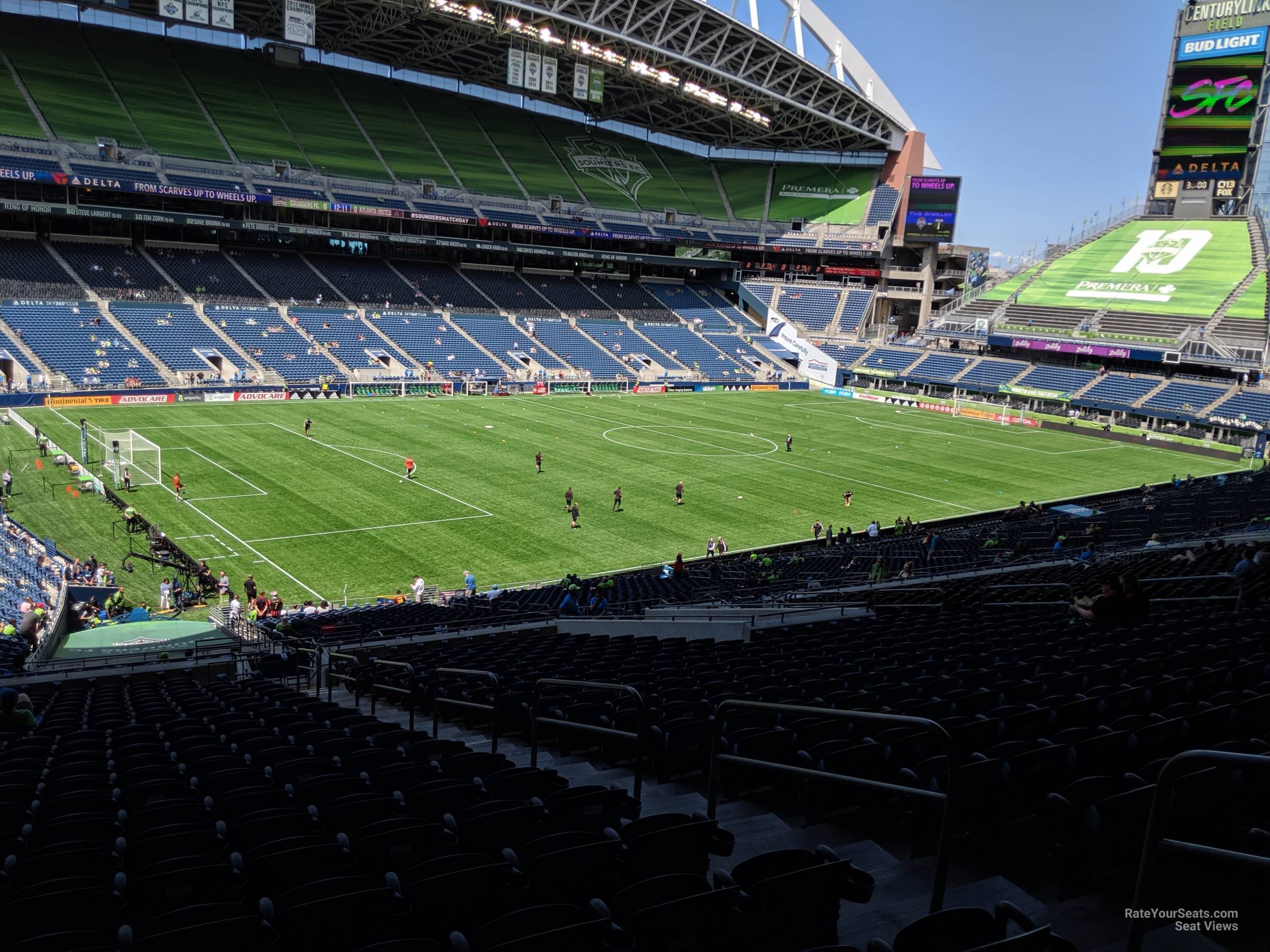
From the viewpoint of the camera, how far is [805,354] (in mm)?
89750

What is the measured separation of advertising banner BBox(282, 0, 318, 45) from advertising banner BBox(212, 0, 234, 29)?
12.4ft

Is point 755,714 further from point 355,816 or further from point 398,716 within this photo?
point 398,716

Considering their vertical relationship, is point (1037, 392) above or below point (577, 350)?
below

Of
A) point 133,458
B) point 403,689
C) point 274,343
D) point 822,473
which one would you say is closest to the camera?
A: point 403,689

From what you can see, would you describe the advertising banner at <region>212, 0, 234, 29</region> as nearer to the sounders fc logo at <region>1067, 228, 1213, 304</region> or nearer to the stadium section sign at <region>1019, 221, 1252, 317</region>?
the stadium section sign at <region>1019, 221, 1252, 317</region>

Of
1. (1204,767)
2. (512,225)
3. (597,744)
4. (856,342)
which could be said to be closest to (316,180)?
(512,225)

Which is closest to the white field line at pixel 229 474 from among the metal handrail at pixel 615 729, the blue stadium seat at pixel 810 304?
the metal handrail at pixel 615 729

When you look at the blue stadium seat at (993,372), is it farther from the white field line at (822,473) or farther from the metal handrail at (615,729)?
the metal handrail at (615,729)

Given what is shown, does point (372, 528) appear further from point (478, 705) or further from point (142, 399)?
point (142, 399)

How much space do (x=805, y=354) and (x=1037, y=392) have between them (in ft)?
73.2

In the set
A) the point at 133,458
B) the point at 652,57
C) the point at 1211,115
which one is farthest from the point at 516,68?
the point at 1211,115

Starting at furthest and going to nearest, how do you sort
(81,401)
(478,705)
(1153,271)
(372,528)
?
(1153,271) < (81,401) < (372,528) < (478,705)

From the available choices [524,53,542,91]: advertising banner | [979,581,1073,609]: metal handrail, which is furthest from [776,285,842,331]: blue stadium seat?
[979,581,1073,609]: metal handrail

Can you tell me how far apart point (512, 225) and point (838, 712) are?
83.5 metres
